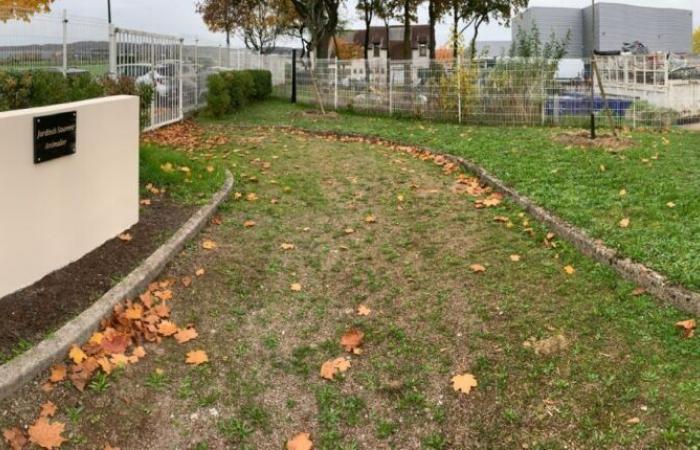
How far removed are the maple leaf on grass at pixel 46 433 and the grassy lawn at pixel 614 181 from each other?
367 centimetres

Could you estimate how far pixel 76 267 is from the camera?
487cm

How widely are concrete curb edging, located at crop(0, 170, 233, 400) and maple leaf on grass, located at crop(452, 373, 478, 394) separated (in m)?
2.07

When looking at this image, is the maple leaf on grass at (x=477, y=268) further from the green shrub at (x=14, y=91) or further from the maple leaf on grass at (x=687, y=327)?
the green shrub at (x=14, y=91)

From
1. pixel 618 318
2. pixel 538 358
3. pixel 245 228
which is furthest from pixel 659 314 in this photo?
pixel 245 228

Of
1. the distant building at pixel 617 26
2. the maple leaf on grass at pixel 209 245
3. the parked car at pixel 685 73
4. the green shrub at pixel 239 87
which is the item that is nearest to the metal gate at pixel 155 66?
the green shrub at pixel 239 87

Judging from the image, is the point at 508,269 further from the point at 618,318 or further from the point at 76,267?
the point at 76,267

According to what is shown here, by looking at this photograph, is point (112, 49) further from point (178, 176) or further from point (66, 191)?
point (66, 191)

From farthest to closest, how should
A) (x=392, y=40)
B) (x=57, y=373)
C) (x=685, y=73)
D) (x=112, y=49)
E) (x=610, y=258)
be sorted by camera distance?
(x=392, y=40) → (x=685, y=73) → (x=112, y=49) → (x=610, y=258) → (x=57, y=373)

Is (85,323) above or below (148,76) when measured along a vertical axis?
below

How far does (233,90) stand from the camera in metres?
18.5

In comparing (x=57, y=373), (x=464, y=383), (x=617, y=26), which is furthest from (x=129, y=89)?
(x=617, y=26)

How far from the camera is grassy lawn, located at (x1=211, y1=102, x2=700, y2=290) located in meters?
5.20

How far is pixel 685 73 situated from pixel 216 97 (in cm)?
1088

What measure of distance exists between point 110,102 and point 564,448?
13.7ft
